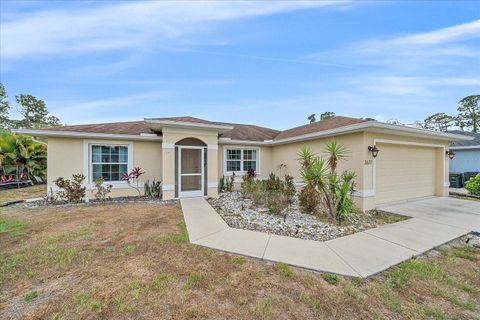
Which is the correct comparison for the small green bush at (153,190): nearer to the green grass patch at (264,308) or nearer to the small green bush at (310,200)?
the small green bush at (310,200)

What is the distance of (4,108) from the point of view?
94.6 feet

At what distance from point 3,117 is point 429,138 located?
47.1m

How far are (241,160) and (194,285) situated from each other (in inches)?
371

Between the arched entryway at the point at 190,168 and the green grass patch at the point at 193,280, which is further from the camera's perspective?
the arched entryway at the point at 190,168

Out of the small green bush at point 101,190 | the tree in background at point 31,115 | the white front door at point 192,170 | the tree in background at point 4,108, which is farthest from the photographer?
the tree in background at point 31,115

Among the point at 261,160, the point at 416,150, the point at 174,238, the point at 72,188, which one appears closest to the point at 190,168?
the point at 261,160

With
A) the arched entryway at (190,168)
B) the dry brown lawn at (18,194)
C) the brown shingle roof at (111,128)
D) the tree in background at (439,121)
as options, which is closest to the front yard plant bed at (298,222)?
the arched entryway at (190,168)

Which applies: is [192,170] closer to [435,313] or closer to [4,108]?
[435,313]

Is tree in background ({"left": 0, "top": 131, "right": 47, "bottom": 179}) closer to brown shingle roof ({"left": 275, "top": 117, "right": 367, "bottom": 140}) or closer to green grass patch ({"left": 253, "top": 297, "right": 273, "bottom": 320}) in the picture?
brown shingle roof ({"left": 275, "top": 117, "right": 367, "bottom": 140})

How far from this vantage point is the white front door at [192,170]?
9.74 metres

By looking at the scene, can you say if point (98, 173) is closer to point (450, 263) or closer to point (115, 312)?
point (115, 312)

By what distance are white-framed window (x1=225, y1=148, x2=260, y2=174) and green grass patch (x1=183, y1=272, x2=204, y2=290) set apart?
8590 mm

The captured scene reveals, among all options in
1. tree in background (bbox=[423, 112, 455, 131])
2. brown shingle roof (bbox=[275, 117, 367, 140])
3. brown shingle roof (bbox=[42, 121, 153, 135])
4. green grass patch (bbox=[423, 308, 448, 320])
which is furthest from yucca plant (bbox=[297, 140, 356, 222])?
tree in background (bbox=[423, 112, 455, 131])

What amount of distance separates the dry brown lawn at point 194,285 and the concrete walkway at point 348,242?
0.87 feet
